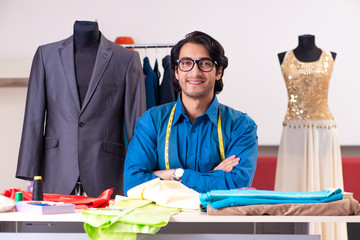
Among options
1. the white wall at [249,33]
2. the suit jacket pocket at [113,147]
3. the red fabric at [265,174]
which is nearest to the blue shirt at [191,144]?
the suit jacket pocket at [113,147]

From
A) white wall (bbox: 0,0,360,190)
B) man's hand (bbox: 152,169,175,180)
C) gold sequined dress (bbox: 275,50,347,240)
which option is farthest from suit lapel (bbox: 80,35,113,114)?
white wall (bbox: 0,0,360,190)

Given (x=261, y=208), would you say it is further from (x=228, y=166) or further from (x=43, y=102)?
(x=43, y=102)

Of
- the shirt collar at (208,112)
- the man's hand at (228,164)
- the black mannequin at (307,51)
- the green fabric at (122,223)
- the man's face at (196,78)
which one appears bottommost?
the green fabric at (122,223)

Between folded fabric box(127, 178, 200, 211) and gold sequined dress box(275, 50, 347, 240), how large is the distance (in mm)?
2003

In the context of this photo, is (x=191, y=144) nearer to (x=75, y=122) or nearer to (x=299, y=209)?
(x=75, y=122)

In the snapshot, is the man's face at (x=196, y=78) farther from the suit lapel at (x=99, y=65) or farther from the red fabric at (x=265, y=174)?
the red fabric at (x=265, y=174)

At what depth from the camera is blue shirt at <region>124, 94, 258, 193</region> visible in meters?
2.38

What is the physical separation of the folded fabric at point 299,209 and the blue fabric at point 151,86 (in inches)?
75.3

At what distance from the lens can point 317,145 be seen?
3.65 meters

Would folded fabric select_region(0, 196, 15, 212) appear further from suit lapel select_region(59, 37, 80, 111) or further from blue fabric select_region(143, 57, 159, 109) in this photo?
blue fabric select_region(143, 57, 159, 109)

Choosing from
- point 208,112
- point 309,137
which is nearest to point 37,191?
point 208,112

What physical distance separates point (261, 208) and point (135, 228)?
1.33 ft

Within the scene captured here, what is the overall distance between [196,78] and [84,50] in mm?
814

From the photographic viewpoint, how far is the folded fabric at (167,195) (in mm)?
1745
